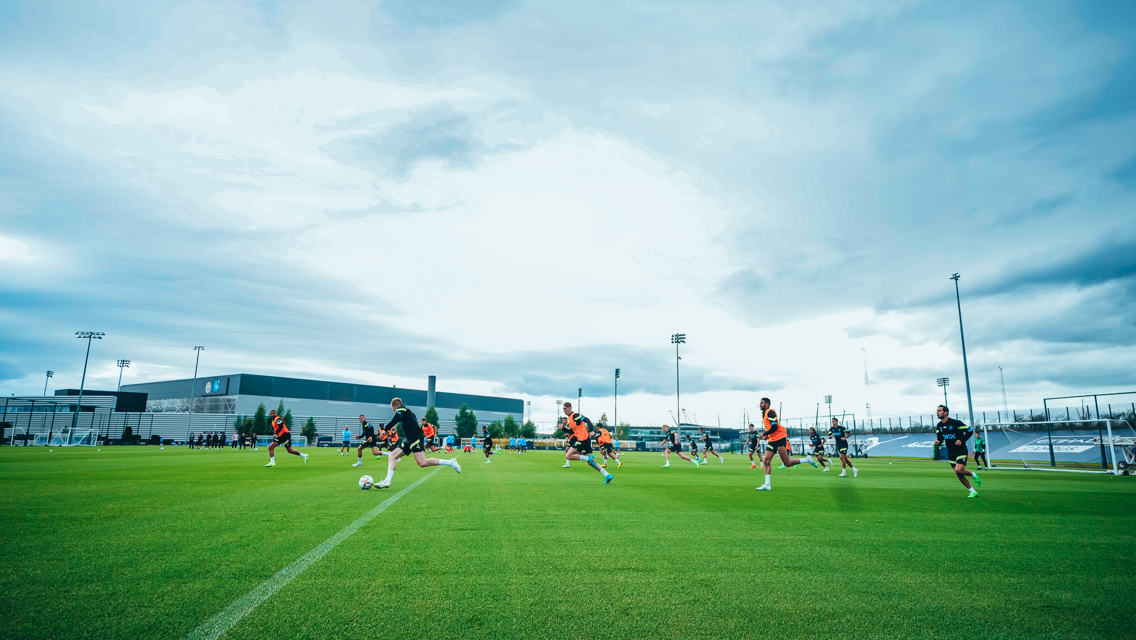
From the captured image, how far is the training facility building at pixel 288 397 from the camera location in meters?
90.4

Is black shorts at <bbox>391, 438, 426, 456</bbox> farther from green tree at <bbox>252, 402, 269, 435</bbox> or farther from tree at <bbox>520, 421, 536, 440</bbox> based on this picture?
tree at <bbox>520, 421, 536, 440</bbox>

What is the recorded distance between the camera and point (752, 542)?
6.48m

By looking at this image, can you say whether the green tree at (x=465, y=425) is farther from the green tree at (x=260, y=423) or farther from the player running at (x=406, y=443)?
the player running at (x=406, y=443)

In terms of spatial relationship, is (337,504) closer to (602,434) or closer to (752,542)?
(752,542)

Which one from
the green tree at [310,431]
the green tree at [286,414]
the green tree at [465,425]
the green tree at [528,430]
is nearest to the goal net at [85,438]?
the green tree at [286,414]

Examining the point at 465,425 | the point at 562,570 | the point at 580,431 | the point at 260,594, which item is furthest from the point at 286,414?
the point at 562,570

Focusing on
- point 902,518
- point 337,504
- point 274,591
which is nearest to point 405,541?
point 274,591

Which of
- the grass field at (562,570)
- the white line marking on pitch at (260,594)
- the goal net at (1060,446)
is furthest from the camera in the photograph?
the goal net at (1060,446)

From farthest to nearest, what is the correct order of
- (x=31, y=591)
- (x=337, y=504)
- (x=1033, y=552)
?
(x=337, y=504)
(x=1033, y=552)
(x=31, y=591)

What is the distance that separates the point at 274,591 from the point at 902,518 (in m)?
8.55

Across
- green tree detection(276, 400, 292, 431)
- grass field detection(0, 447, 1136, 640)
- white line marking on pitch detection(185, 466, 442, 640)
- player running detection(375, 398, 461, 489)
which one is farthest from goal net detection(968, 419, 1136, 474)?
green tree detection(276, 400, 292, 431)

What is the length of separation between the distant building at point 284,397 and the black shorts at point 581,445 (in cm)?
8803

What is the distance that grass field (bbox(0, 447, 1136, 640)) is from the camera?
365 cm

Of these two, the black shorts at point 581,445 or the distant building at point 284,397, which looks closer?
the black shorts at point 581,445
